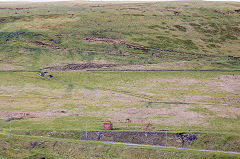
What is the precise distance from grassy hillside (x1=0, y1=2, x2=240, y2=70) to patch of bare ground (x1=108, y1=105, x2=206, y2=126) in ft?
108

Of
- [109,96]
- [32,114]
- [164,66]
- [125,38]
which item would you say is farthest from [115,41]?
[32,114]

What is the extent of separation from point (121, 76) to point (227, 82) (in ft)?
84.7

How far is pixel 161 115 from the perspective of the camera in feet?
169

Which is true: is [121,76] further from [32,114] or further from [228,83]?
[32,114]

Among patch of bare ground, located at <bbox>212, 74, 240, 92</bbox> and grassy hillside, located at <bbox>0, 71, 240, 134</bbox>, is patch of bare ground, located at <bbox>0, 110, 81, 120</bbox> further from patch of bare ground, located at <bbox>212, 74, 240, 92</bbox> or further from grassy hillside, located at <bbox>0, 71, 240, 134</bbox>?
patch of bare ground, located at <bbox>212, 74, 240, 92</bbox>

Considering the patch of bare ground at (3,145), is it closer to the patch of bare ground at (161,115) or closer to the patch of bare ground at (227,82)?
the patch of bare ground at (161,115)

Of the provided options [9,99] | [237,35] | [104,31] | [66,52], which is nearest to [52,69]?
[66,52]

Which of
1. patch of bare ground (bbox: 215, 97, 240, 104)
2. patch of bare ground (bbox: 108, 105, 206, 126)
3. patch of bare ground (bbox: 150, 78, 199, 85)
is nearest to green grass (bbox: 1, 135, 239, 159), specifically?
patch of bare ground (bbox: 108, 105, 206, 126)

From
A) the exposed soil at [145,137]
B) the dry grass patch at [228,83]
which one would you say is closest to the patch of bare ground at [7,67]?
the exposed soil at [145,137]

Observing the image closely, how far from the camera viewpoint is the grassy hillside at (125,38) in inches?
3588

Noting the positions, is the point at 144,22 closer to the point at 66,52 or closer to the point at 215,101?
the point at 66,52

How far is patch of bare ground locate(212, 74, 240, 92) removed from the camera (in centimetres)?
6975

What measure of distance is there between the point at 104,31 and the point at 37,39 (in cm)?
2481

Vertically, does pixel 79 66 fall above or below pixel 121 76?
above
